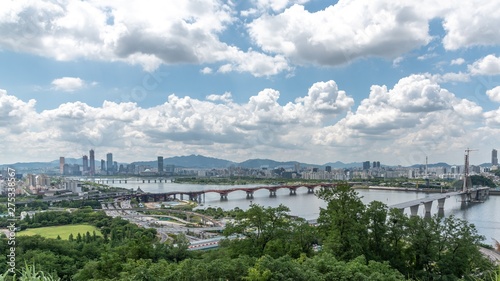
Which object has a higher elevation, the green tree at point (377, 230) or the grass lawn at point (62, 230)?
the green tree at point (377, 230)

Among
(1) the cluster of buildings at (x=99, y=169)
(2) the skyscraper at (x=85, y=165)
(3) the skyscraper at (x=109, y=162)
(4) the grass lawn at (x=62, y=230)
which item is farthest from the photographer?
(3) the skyscraper at (x=109, y=162)

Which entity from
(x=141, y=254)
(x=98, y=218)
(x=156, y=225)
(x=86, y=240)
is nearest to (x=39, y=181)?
(x=98, y=218)

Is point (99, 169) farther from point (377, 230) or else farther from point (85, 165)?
point (377, 230)

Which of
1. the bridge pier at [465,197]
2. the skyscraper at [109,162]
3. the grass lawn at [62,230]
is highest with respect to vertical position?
the skyscraper at [109,162]

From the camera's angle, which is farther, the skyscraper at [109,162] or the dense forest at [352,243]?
the skyscraper at [109,162]

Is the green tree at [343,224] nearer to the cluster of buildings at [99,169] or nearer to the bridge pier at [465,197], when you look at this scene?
the bridge pier at [465,197]

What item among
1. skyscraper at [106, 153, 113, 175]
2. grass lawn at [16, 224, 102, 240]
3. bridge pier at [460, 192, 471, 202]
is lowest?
bridge pier at [460, 192, 471, 202]

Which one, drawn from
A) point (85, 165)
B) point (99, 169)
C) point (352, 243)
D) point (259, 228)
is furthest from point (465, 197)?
point (99, 169)

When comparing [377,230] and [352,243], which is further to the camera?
[377,230]

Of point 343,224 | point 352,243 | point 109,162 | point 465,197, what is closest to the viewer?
→ point 352,243

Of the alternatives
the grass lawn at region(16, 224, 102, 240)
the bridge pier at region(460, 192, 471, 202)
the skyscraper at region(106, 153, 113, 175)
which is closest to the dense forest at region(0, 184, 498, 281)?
the grass lawn at region(16, 224, 102, 240)

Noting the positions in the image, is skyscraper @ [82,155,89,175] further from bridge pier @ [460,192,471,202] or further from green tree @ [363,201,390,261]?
→ green tree @ [363,201,390,261]

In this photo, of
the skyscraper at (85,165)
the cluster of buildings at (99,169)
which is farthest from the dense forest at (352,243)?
the skyscraper at (85,165)
